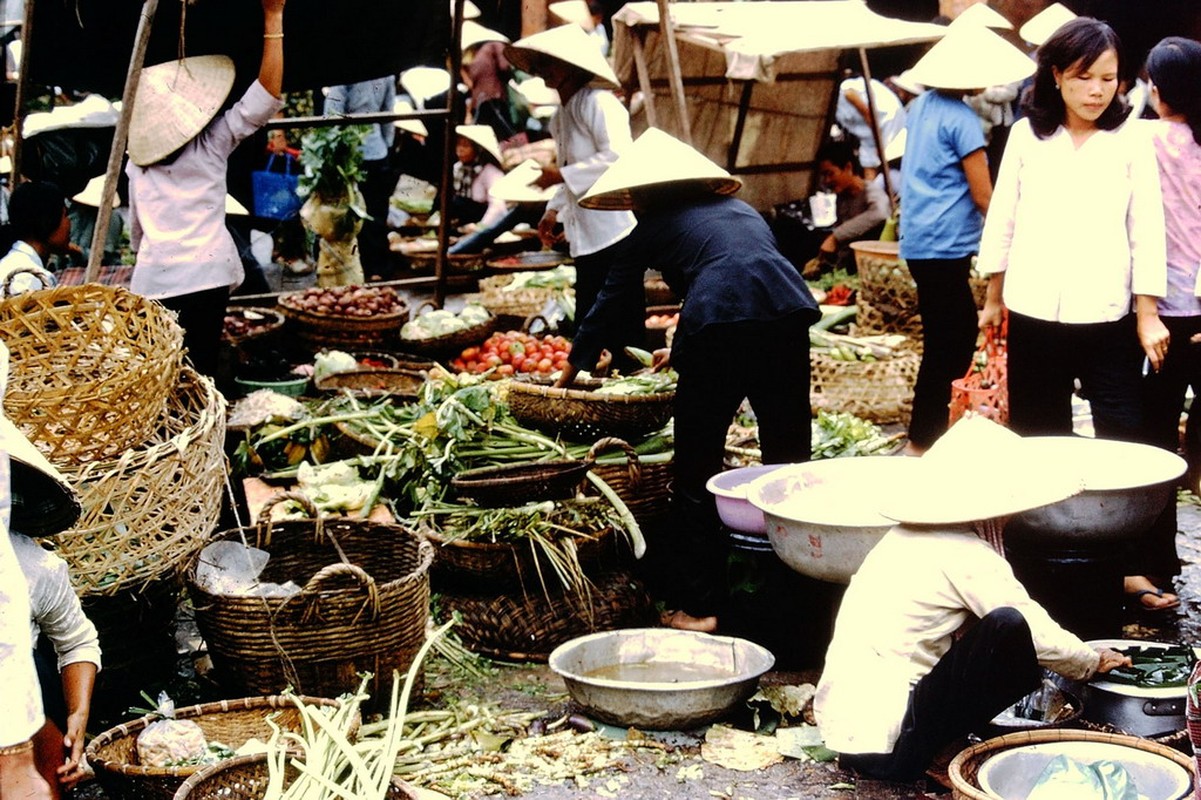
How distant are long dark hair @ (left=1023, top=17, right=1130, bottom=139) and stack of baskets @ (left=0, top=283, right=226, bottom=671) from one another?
Answer: 9.91ft

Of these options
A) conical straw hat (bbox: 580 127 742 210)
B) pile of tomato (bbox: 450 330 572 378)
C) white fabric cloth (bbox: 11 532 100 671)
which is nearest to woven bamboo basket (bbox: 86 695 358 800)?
white fabric cloth (bbox: 11 532 100 671)

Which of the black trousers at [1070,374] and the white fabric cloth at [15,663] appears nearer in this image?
the white fabric cloth at [15,663]

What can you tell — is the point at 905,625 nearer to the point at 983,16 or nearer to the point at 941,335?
the point at 941,335

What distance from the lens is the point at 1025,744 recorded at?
12.1ft

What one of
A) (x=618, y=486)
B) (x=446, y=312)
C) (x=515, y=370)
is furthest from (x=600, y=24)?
(x=618, y=486)

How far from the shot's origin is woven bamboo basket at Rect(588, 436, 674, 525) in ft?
18.4

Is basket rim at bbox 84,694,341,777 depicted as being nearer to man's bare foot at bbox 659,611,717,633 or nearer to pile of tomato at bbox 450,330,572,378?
man's bare foot at bbox 659,611,717,633

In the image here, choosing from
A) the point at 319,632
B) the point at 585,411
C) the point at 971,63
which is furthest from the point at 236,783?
the point at 971,63

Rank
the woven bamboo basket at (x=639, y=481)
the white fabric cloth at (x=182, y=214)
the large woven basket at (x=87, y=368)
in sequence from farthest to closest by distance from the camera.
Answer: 1. the white fabric cloth at (x=182, y=214)
2. the woven bamboo basket at (x=639, y=481)
3. the large woven basket at (x=87, y=368)

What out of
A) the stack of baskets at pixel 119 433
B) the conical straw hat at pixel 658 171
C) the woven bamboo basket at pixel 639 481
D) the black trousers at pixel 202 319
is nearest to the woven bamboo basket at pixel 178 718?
the stack of baskets at pixel 119 433

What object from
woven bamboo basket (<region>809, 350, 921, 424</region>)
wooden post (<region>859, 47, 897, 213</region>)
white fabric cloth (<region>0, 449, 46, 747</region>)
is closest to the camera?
white fabric cloth (<region>0, 449, 46, 747</region>)

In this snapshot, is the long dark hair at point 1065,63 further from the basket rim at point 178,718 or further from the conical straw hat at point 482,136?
the conical straw hat at point 482,136

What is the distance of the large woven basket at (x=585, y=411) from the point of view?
5.61 meters

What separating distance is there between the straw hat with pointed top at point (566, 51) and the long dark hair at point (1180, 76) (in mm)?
3003
